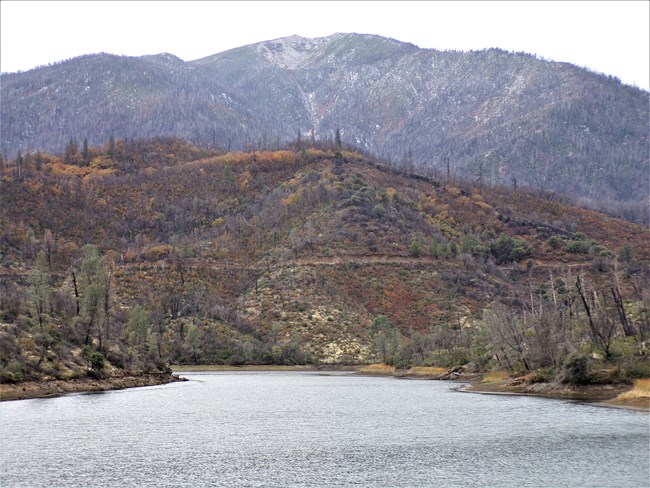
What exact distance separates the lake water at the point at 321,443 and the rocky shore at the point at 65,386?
2.87m

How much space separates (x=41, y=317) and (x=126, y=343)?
97.2 ft

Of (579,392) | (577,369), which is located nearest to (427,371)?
(577,369)

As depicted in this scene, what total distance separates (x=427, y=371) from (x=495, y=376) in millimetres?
35184

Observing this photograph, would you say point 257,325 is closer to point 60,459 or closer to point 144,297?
point 144,297

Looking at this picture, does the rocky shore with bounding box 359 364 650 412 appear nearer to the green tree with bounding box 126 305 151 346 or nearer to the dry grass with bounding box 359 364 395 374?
the dry grass with bounding box 359 364 395 374

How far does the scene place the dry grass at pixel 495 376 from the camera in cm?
9941

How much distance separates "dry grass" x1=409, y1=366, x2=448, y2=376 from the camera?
432 feet

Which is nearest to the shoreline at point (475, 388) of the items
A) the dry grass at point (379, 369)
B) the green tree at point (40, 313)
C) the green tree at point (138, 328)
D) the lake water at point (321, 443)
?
the lake water at point (321, 443)

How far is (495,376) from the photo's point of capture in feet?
333

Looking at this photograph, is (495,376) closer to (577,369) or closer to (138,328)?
(577,369)

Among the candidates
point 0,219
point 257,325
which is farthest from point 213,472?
point 0,219

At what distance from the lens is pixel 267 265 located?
19112cm

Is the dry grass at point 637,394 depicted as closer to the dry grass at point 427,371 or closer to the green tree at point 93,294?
the dry grass at point 427,371

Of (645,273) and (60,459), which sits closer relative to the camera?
(60,459)
